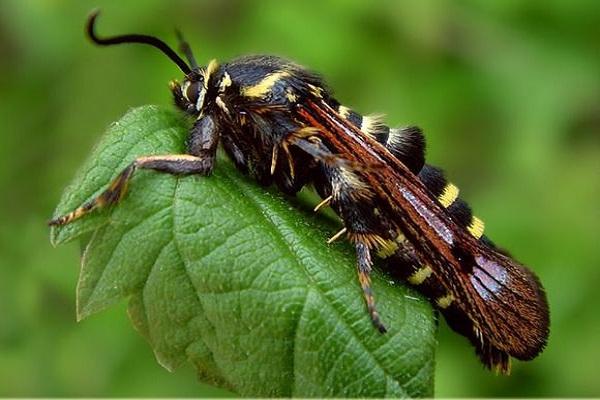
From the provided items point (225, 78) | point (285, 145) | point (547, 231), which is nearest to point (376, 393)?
point (285, 145)

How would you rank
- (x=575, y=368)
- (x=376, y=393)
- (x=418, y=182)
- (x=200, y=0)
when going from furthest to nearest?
(x=200, y=0) → (x=575, y=368) → (x=418, y=182) → (x=376, y=393)

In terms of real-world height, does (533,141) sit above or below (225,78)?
below

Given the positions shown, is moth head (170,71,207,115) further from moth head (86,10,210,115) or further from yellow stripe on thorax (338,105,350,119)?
yellow stripe on thorax (338,105,350,119)

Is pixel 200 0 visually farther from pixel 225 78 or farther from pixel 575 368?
pixel 575 368

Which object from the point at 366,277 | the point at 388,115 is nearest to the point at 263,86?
the point at 366,277

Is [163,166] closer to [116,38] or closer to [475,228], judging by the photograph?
[116,38]

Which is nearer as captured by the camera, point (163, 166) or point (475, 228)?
point (163, 166)

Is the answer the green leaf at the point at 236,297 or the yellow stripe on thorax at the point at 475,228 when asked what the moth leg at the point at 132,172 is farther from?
the yellow stripe on thorax at the point at 475,228

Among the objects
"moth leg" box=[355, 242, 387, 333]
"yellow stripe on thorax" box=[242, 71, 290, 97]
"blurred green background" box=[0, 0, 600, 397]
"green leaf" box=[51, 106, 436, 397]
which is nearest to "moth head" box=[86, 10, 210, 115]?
"yellow stripe on thorax" box=[242, 71, 290, 97]
